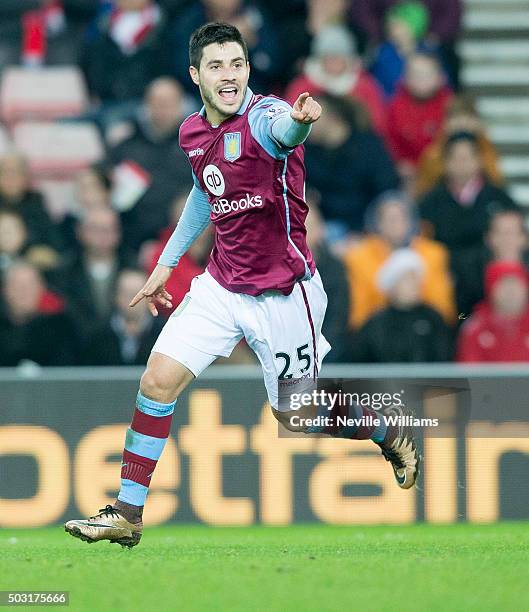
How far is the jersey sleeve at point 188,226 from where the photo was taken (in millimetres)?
7445

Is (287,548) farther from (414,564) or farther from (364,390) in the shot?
(364,390)

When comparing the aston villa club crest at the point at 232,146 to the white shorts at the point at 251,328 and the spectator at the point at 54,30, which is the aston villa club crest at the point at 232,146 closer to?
the white shorts at the point at 251,328

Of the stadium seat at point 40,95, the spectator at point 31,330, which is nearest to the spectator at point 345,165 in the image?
the spectator at point 31,330

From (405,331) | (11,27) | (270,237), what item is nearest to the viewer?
(270,237)

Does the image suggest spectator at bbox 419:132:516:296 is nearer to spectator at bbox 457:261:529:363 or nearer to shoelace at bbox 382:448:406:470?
spectator at bbox 457:261:529:363

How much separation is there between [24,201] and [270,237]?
4853mm

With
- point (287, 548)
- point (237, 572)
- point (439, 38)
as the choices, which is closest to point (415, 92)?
point (439, 38)

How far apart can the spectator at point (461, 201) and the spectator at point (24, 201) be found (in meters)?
2.75

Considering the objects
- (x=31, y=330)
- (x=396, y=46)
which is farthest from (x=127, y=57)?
(x=31, y=330)

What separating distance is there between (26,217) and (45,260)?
497mm

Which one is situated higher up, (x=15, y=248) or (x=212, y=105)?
(x=212, y=105)

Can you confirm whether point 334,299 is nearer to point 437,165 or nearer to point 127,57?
point 437,165

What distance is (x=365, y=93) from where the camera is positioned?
39.9 feet

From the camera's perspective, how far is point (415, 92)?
1213 centimetres
